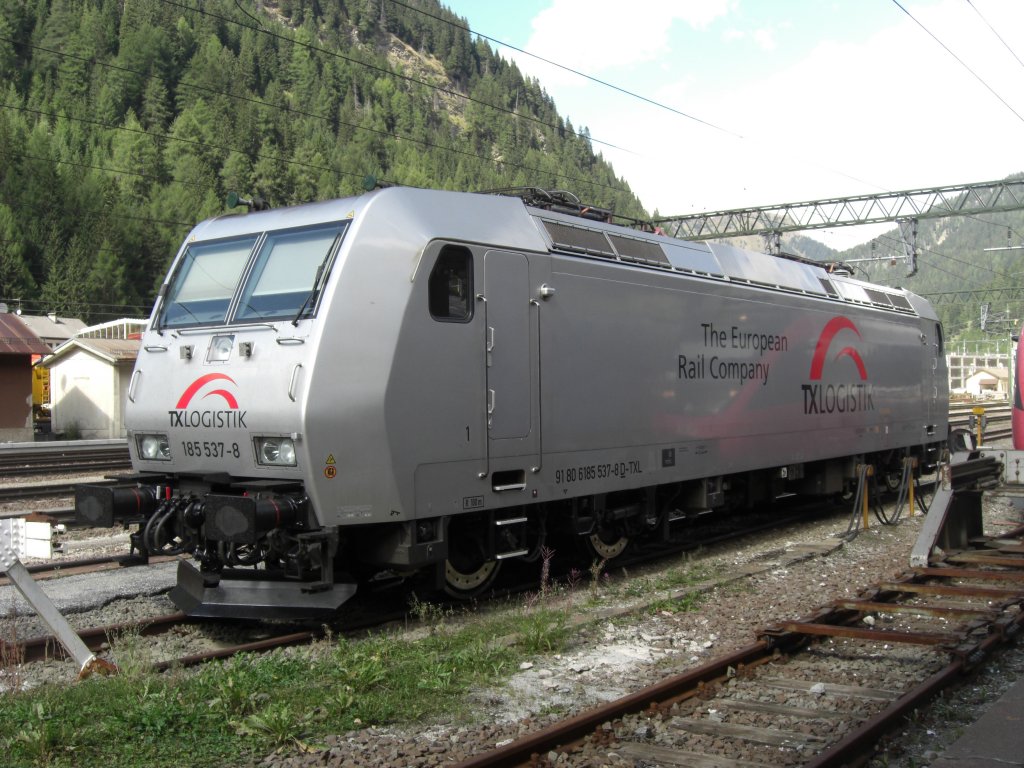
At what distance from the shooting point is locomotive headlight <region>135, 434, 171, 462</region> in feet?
26.3

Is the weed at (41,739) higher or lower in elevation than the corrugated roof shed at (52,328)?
lower

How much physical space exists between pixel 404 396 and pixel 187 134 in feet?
337

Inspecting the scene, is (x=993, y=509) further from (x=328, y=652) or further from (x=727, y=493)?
(x=328, y=652)

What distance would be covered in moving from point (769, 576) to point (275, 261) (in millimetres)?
5886

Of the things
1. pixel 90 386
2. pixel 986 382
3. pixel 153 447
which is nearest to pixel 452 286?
pixel 153 447

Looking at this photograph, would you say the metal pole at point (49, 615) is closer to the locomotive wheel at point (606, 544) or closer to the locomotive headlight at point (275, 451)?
the locomotive headlight at point (275, 451)

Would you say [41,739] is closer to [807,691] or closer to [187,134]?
[807,691]

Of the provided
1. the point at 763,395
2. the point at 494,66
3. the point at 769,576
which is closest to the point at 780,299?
the point at 763,395

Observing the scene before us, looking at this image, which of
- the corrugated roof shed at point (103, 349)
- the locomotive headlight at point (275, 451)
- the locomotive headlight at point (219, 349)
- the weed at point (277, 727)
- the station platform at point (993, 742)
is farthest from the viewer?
the corrugated roof shed at point (103, 349)

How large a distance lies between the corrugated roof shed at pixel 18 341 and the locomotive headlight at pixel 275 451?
29010 millimetres

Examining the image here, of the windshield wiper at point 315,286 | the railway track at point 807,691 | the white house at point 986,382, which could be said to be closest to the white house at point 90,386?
the windshield wiper at point 315,286

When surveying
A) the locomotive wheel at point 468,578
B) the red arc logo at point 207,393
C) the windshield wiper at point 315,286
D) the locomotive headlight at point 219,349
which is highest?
the windshield wiper at point 315,286

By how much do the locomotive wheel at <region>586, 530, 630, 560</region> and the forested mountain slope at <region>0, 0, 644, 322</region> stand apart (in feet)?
129

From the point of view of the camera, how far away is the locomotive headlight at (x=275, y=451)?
712 centimetres
